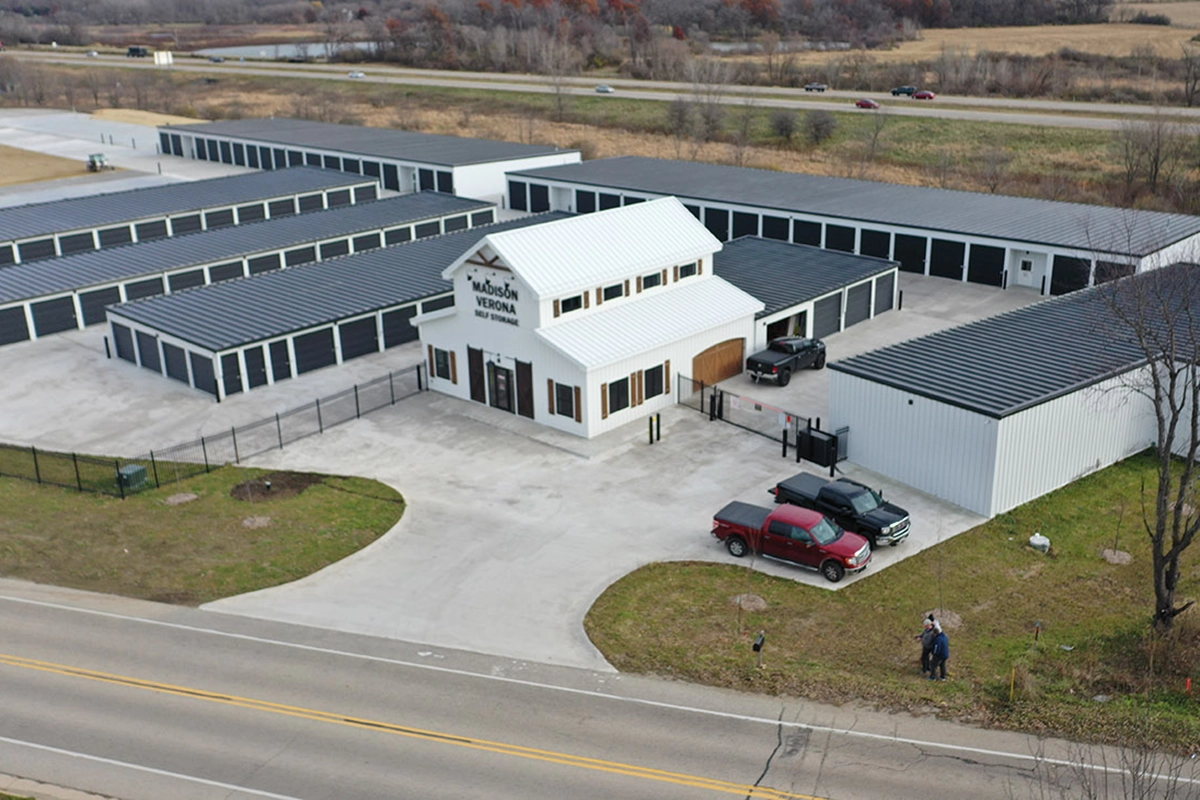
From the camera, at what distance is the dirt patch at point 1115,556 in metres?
29.6

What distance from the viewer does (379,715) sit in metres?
23.2

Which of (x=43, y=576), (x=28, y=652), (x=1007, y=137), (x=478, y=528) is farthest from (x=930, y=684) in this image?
(x=1007, y=137)

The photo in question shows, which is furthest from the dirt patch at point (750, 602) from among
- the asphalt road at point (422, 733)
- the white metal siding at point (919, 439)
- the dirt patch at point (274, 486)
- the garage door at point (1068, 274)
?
the garage door at point (1068, 274)

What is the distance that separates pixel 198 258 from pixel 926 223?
4139 centimetres

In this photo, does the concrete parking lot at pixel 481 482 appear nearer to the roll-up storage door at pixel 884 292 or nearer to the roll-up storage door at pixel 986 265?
the roll-up storage door at pixel 884 292

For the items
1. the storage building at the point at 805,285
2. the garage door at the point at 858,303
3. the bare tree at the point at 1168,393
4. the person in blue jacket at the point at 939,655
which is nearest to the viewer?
the person in blue jacket at the point at 939,655

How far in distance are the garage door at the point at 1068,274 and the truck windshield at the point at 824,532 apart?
2967 cm

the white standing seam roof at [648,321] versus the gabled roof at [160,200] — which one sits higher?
the gabled roof at [160,200]

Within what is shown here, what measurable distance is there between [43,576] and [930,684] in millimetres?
25171

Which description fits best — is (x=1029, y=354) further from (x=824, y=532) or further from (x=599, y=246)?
(x=599, y=246)

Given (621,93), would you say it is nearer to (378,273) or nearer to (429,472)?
(378,273)

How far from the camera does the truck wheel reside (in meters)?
29.1

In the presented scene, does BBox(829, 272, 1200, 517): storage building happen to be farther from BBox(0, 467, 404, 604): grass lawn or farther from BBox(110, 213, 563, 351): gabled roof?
BBox(110, 213, 563, 351): gabled roof

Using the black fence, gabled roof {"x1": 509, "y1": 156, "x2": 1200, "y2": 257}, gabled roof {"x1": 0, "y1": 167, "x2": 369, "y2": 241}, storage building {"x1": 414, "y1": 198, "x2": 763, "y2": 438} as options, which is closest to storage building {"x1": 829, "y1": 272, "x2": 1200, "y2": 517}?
storage building {"x1": 414, "y1": 198, "x2": 763, "y2": 438}
